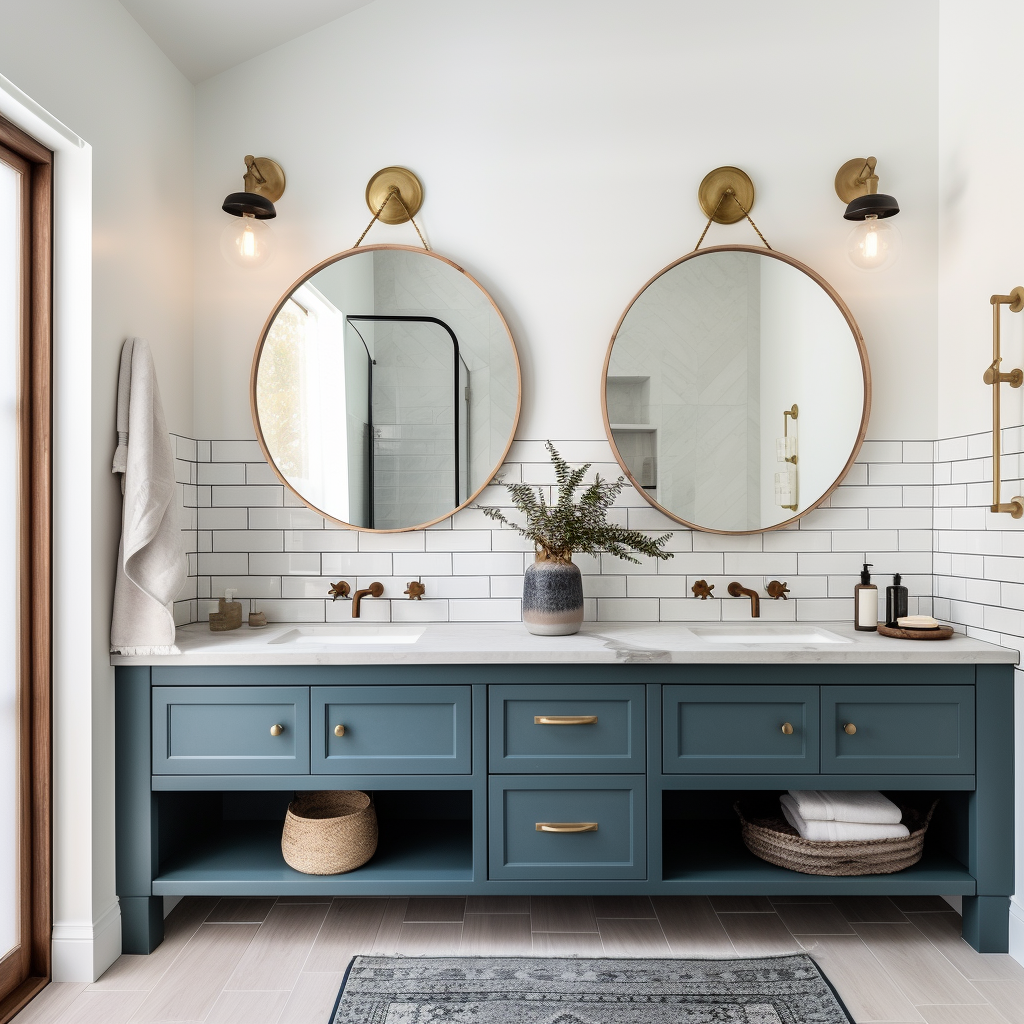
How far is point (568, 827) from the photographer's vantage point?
212 centimetres

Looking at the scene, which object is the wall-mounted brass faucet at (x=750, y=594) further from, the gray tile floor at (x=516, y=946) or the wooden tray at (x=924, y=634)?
the gray tile floor at (x=516, y=946)

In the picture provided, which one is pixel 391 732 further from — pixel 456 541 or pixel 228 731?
pixel 456 541

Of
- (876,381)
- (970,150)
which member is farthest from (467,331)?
(970,150)

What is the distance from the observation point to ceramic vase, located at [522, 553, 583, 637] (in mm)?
2311

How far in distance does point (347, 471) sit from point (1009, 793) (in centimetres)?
225

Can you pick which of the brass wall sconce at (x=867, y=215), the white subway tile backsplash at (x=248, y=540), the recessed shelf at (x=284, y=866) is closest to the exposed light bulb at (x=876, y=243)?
the brass wall sconce at (x=867, y=215)

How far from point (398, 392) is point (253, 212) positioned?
740mm

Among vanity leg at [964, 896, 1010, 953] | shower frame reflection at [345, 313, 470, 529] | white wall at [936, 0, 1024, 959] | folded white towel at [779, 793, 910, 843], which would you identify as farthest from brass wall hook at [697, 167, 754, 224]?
Answer: vanity leg at [964, 896, 1010, 953]

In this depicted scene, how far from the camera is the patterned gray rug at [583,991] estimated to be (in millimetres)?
1837

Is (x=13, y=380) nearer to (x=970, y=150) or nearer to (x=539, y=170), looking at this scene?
(x=539, y=170)

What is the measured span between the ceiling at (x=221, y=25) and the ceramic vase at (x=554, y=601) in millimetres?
2046

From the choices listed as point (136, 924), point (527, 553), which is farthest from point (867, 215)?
point (136, 924)

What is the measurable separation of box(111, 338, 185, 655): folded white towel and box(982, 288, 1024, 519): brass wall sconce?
2345mm

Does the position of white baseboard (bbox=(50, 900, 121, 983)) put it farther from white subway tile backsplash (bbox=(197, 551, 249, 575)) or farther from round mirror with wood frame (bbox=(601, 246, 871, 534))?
round mirror with wood frame (bbox=(601, 246, 871, 534))
